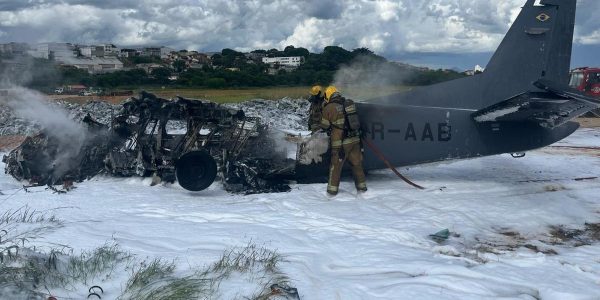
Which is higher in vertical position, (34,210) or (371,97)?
(371,97)

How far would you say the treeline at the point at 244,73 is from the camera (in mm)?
12235

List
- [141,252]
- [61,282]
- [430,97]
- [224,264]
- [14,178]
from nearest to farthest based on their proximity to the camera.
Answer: [61,282]
[224,264]
[141,252]
[14,178]
[430,97]

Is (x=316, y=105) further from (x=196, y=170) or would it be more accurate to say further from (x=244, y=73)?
(x=244, y=73)

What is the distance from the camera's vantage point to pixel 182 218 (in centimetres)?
749

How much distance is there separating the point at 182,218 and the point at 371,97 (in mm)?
5303

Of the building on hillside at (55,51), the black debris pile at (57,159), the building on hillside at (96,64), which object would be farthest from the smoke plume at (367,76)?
the building on hillside at (55,51)

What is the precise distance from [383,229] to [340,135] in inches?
94.4

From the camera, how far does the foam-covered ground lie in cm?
530

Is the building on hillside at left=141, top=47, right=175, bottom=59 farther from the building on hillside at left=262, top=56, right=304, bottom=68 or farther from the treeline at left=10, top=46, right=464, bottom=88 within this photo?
the building on hillside at left=262, top=56, right=304, bottom=68

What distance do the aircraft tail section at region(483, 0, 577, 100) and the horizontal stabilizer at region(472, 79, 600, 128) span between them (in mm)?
629

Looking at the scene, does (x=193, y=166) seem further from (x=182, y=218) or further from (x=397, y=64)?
(x=397, y=64)

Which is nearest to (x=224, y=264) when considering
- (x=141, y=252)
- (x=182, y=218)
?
(x=141, y=252)

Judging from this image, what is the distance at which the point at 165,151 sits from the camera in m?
9.55

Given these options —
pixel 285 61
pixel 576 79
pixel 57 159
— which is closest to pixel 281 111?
pixel 285 61
